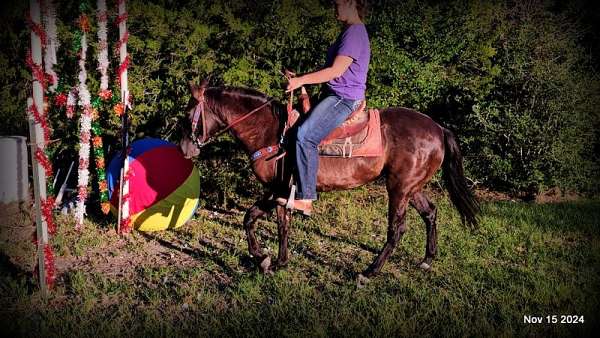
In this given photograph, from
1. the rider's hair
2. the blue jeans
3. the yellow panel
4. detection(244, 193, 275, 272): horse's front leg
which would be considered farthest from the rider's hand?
the yellow panel

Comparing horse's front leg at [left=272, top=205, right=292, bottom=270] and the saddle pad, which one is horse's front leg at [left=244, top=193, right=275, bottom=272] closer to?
horse's front leg at [left=272, top=205, right=292, bottom=270]

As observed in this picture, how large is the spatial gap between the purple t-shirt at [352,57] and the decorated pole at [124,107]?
2.96 meters

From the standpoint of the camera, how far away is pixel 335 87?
15.9 ft

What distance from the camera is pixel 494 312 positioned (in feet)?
13.4

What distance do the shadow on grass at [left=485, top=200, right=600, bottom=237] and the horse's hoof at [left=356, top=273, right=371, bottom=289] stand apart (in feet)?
11.0

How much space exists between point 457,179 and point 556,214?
297 centimetres

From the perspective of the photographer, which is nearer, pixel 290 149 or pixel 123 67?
pixel 290 149

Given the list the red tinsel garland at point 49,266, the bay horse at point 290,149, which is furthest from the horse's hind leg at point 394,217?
the red tinsel garland at point 49,266

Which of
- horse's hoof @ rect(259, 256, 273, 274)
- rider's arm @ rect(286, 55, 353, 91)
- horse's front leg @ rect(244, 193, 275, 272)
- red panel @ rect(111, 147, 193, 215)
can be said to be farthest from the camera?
red panel @ rect(111, 147, 193, 215)

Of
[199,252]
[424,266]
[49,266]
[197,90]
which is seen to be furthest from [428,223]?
[49,266]

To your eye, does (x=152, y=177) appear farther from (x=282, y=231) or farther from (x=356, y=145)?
(x=356, y=145)

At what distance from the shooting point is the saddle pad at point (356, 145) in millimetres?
4949

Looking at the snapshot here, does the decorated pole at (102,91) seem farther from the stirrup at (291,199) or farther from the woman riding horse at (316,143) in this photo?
the stirrup at (291,199)

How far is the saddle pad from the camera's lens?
4.95m
